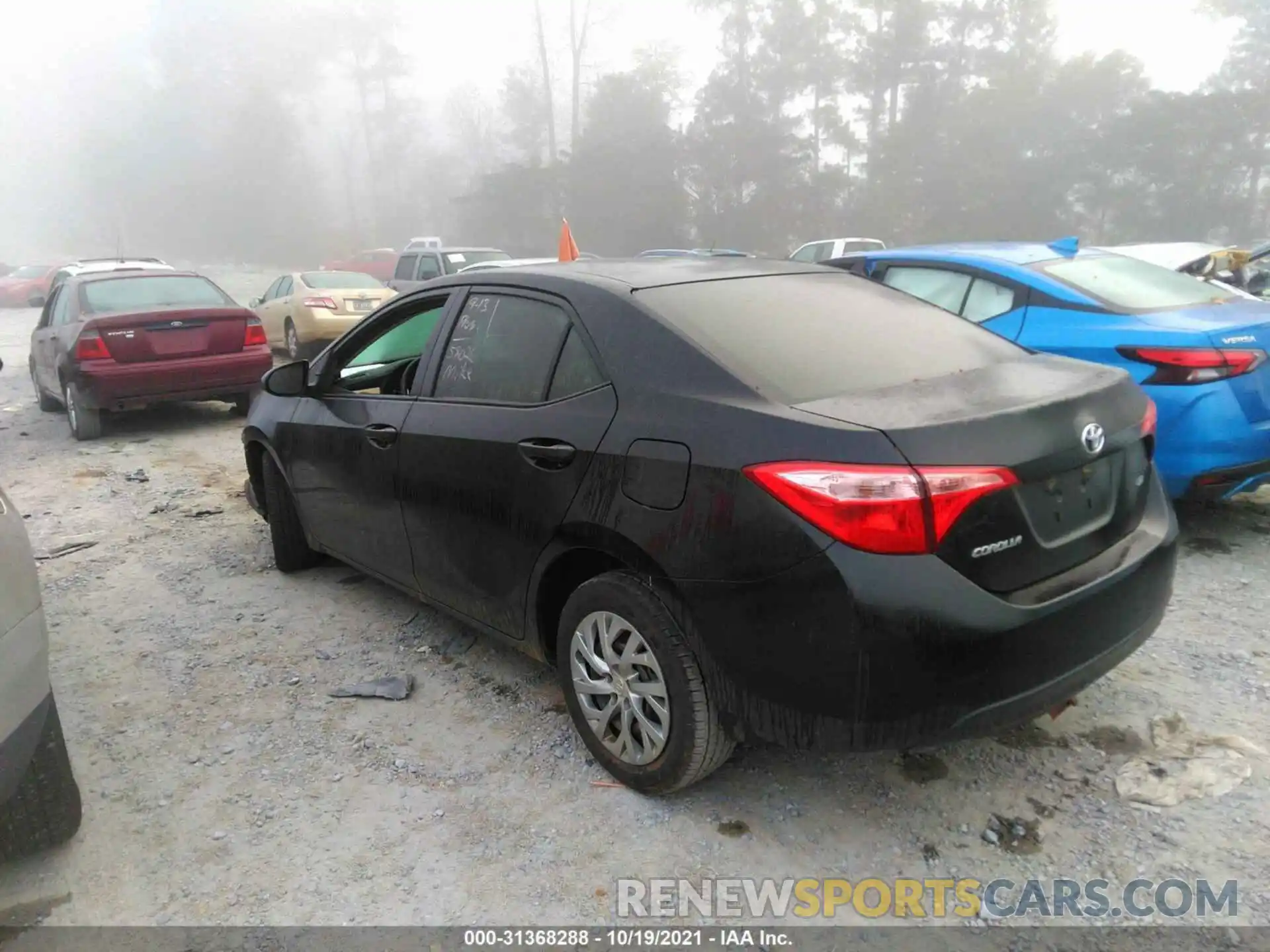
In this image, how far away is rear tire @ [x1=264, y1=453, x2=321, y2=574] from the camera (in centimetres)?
457

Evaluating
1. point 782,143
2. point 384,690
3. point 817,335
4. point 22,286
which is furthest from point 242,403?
point 782,143

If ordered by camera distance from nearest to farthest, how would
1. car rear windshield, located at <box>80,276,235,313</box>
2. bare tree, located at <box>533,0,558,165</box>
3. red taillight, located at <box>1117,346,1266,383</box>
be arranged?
red taillight, located at <box>1117,346,1266,383</box>
car rear windshield, located at <box>80,276,235,313</box>
bare tree, located at <box>533,0,558,165</box>

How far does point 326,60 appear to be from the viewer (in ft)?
195

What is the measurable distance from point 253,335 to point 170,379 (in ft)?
2.92

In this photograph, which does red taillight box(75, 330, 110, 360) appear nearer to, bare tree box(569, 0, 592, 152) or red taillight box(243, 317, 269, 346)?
red taillight box(243, 317, 269, 346)

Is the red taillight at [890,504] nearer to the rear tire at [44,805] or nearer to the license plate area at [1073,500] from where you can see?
the license plate area at [1073,500]

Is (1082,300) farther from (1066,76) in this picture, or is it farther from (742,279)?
(1066,76)

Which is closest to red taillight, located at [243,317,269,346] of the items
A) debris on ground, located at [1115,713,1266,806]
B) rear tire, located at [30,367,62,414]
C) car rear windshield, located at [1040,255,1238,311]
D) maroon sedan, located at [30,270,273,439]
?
maroon sedan, located at [30,270,273,439]

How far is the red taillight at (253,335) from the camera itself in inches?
334

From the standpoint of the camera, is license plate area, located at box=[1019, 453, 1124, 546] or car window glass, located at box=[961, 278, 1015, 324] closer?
license plate area, located at box=[1019, 453, 1124, 546]

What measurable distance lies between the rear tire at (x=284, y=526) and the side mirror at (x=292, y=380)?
53cm

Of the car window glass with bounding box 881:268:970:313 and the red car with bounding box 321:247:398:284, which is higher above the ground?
the car window glass with bounding box 881:268:970:313

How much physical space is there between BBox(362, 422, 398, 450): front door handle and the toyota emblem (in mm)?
2444

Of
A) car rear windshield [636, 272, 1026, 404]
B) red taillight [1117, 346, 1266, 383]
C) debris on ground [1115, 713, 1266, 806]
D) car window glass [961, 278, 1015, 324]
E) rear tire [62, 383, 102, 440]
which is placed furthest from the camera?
rear tire [62, 383, 102, 440]
